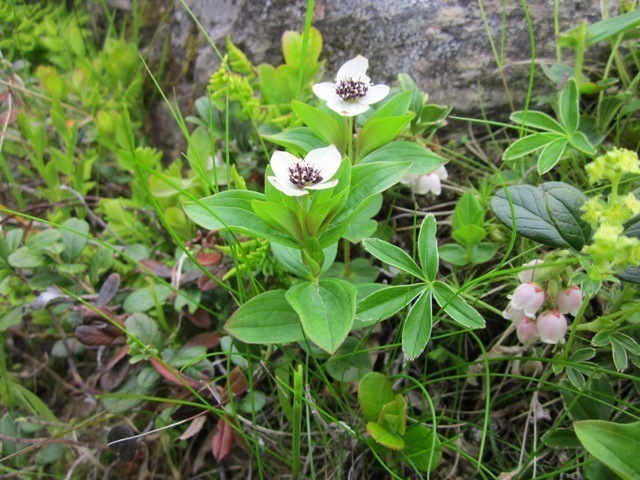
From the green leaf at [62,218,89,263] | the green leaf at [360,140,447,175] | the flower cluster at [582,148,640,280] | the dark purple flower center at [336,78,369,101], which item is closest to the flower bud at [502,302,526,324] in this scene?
the flower cluster at [582,148,640,280]

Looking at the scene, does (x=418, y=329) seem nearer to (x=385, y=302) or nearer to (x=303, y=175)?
(x=385, y=302)

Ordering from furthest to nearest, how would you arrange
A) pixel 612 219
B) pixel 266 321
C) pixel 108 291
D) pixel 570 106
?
pixel 108 291 < pixel 570 106 < pixel 266 321 < pixel 612 219

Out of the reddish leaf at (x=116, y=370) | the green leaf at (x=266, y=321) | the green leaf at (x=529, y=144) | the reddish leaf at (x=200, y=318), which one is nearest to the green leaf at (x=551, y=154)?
the green leaf at (x=529, y=144)

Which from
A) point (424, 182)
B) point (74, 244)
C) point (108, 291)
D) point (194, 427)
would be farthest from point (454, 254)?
point (74, 244)

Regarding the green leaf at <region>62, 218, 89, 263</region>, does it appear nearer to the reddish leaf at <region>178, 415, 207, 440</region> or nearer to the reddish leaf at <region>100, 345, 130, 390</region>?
the reddish leaf at <region>100, 345, 130, 390</region>

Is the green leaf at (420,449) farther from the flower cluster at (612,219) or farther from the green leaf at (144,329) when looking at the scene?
the green leaf at (144,329)

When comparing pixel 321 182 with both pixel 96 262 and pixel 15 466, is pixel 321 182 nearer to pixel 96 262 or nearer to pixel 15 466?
pixel 96 262

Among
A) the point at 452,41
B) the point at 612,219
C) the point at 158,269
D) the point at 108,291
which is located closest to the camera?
the point at 612,219
